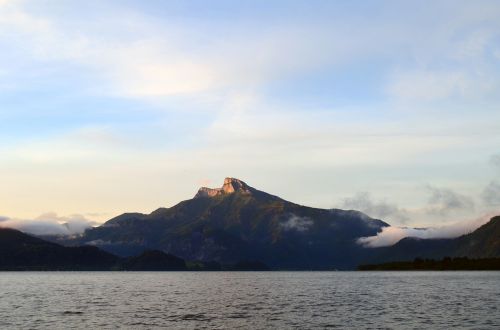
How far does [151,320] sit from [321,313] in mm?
38522

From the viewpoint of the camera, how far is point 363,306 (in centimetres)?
14775

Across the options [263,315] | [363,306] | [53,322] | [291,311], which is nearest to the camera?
[53,322]

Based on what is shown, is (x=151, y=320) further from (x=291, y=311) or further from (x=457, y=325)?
(x=457, y=325)

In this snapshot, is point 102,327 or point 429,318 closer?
point 102,327

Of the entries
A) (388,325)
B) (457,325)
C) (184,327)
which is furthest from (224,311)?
(457,325)

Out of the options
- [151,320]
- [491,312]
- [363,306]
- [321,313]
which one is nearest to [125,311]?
[151,320]

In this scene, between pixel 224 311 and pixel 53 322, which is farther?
pixel 224 311

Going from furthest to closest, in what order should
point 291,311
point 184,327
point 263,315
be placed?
point 291,311, point 263,315, point 184,327

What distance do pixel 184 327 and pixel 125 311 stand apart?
1414 inches

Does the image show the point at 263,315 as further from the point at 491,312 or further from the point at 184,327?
the point at 491,312

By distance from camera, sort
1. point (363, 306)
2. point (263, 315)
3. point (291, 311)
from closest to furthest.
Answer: point (263, 315)
point (291, 311)
point (363, 306)

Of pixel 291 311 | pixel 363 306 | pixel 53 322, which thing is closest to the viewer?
pixel 53 322

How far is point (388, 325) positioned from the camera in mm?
104375

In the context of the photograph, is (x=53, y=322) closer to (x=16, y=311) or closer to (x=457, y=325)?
(x=16, y=311)
